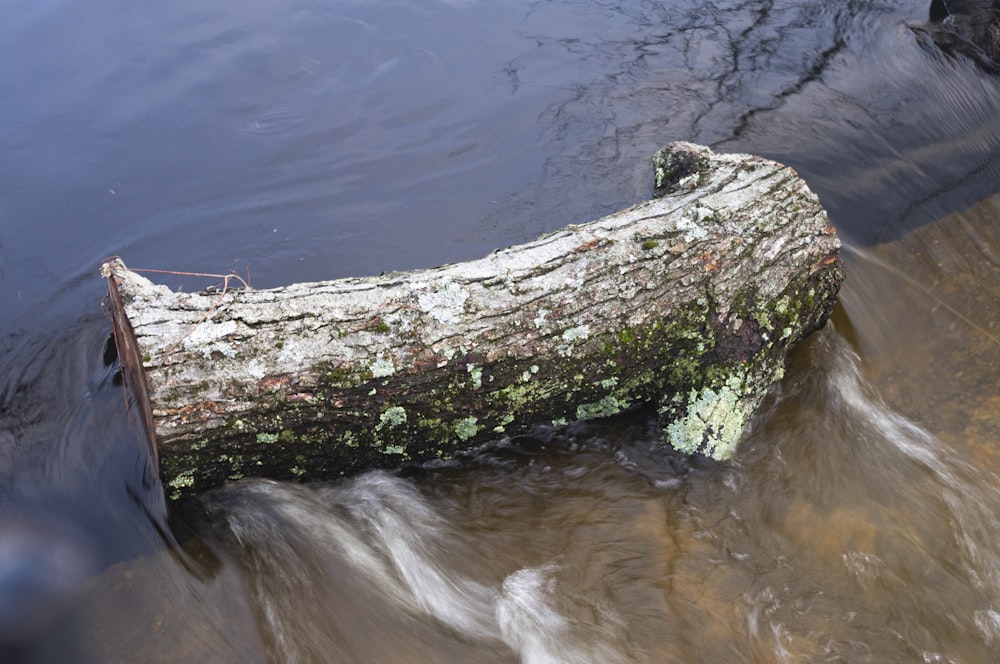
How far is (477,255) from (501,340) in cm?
191

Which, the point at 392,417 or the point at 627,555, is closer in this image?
the point at 392,417

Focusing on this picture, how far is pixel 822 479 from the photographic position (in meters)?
3.77

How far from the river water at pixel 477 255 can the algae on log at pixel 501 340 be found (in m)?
0.29

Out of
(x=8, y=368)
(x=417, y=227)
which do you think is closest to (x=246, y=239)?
(x=417, y=227)

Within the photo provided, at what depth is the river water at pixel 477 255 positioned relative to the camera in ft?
10.6

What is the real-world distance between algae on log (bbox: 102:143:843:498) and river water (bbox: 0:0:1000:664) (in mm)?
293

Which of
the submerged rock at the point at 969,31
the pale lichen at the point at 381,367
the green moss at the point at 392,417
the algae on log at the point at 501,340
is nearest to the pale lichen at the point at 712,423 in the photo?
the algae on log at the point at 501,340

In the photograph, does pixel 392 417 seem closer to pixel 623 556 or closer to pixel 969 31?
pixel 623 556

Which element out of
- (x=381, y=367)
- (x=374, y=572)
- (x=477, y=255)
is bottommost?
(x=374, y=572)

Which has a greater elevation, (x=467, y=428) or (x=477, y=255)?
(x=477, y=255)

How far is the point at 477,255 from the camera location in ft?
16.7

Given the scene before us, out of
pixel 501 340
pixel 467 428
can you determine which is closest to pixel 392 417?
pixel 467 428

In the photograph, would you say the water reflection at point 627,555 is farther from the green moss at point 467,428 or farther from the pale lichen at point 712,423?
the green moss at point 467,428

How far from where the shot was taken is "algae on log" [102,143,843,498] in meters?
3.06
